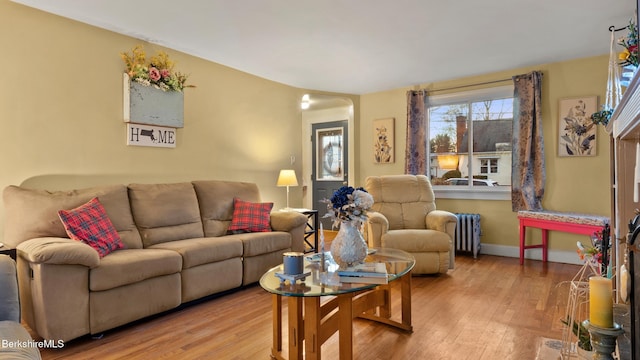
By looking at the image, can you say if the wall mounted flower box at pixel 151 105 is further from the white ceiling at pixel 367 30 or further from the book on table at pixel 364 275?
the book on table at pixel 364 275

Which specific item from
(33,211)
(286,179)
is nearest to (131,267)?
(33,211)

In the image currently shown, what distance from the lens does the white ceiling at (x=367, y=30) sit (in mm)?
2777

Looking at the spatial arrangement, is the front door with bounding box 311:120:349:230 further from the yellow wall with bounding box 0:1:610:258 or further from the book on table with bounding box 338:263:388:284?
the book on table with bounding box 338:263:388:284

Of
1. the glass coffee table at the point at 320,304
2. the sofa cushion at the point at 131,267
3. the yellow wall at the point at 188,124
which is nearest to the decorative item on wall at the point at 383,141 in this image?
the yellow wall at the point at 188,124

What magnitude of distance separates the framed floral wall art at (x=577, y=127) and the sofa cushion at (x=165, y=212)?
4.15 metres

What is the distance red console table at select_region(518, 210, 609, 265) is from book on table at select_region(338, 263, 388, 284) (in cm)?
273

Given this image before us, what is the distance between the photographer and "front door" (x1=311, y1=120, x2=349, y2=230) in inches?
246

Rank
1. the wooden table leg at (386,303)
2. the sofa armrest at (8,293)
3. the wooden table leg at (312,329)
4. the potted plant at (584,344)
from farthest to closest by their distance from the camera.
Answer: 1. the wooden table leg at (386,303)
2. the wooden table leg at (312,329)
3. the potted plant at (584,344)
4. the sofa armrest at (8,293)

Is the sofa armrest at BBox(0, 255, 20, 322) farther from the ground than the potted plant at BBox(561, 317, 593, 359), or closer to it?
farther from the ground

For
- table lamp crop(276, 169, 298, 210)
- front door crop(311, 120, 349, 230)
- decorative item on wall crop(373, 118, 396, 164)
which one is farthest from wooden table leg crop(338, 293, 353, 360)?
front door crop(311, 120, 349, 230)

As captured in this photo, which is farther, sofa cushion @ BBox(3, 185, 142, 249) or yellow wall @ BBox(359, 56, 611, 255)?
yellow wall @ BBox(359, 56, 611, 255)

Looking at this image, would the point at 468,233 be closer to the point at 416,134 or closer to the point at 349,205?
the point at 416,134

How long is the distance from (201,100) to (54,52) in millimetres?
1412

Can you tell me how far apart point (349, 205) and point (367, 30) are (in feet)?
6.17
